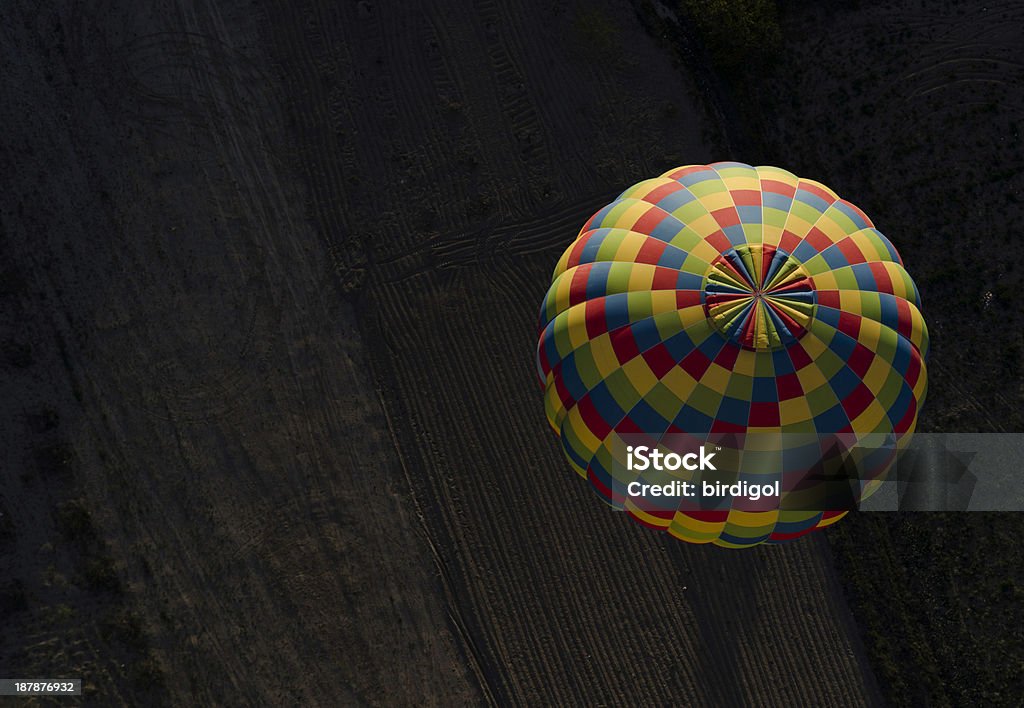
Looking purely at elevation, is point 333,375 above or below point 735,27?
below

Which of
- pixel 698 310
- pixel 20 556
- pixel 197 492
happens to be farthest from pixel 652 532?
pixel 20 556

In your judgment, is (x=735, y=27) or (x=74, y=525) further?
(x=735, y=27)

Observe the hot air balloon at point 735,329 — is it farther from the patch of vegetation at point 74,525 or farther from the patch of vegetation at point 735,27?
the patch of vegetation at point 74,525

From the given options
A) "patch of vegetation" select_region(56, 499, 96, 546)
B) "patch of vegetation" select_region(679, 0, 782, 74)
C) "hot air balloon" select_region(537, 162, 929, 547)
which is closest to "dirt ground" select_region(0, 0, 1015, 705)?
"patch of vegetation" select_region(56, 499, 96, 546)

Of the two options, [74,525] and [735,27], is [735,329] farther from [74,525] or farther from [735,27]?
[74,525]

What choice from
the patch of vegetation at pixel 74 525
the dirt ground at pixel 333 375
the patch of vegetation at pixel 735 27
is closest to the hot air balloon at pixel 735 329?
the dirt ground at pixel 333 375

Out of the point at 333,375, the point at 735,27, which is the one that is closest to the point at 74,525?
the point at 333,375
